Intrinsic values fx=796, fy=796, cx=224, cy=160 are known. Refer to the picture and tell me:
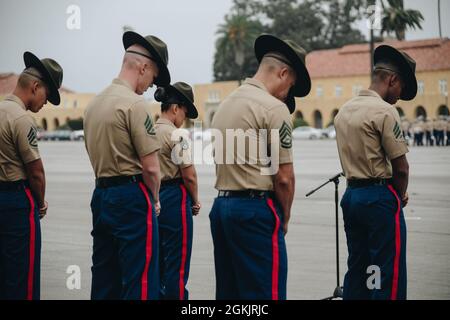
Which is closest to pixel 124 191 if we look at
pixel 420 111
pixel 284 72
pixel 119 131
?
pixel 119 131

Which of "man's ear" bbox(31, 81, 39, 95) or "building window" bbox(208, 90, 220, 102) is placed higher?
"building window" bbox(208, 90, 220, 102)

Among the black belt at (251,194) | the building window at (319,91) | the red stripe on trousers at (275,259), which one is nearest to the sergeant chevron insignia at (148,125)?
Answer: the black belt at (251,194)

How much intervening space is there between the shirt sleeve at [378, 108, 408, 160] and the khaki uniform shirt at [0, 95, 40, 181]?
2642 mm

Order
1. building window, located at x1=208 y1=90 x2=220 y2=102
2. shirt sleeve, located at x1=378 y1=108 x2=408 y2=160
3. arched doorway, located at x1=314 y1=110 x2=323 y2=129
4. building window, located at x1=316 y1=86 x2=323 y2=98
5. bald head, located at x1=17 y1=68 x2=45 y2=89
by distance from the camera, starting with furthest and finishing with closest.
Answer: building window, located at x1=208 y1=90 x2=220 y2=102, arched doorway, located at x1=314 y1=110 x2=323 y2=129, building window, located at x1=316 y1=86 x2=323 y2=98, bald head, located at x1=17 y1=68 x2=45 y2=89, shirt sleeve, located at x1=378 y1=108 x2=408 y2=160

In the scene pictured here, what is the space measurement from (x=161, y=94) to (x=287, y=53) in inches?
88.7

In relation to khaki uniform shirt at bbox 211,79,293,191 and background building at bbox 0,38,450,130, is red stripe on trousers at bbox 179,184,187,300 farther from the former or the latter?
background building at bbox 0,38,450,130

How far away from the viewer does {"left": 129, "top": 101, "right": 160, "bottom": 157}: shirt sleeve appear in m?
5.38

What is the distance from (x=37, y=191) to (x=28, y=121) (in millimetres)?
543

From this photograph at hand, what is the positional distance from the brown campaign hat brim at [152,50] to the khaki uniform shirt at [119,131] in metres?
0.36

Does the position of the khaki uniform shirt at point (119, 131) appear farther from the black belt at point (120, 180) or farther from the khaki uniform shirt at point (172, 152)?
the khaki uniform shirt at point (172, 152)

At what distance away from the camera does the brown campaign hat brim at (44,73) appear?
20.8 feet

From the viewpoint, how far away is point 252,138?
5.06 m

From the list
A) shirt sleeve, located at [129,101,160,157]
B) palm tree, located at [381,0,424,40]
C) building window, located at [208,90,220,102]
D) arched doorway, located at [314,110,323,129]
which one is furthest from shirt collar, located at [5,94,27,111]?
building window, located at [208,90,220,102]
